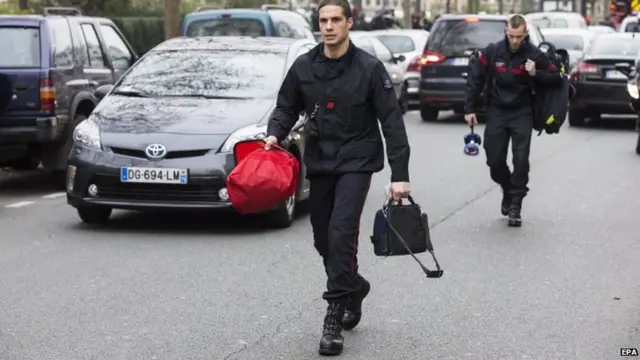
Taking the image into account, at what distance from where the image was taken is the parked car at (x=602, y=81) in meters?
22.5

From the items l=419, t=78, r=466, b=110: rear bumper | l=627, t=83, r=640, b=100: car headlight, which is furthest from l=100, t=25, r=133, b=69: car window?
l=419, t=78, r=466, b=110: rear bumper

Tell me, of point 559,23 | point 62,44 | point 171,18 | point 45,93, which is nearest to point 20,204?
point 45,93

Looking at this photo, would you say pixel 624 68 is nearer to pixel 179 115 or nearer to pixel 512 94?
pixel 512 94

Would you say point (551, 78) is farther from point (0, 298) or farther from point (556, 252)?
point (0, 298)

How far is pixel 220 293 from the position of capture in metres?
8.57

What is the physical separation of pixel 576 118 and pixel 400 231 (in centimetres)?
1712

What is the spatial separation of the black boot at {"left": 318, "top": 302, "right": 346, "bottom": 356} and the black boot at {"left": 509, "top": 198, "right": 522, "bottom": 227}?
4827mm

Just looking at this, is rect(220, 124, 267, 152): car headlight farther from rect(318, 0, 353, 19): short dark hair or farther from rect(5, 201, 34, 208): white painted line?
rect(318, 0, 353, 19): short dark hair

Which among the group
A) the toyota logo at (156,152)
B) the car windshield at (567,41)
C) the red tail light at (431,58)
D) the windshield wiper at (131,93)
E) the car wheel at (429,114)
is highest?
the windshield wiper at (131,93)

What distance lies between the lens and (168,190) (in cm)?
1095

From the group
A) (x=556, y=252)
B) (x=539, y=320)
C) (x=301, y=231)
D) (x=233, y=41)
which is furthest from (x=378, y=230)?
(x=233, y=41)

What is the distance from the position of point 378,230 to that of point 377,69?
2.55 ft

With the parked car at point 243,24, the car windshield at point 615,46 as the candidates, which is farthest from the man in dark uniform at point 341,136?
the car windshield at point 615,46

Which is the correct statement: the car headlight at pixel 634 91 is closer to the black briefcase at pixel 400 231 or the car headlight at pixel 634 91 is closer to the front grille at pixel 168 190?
the front grille at pixel 168 190
